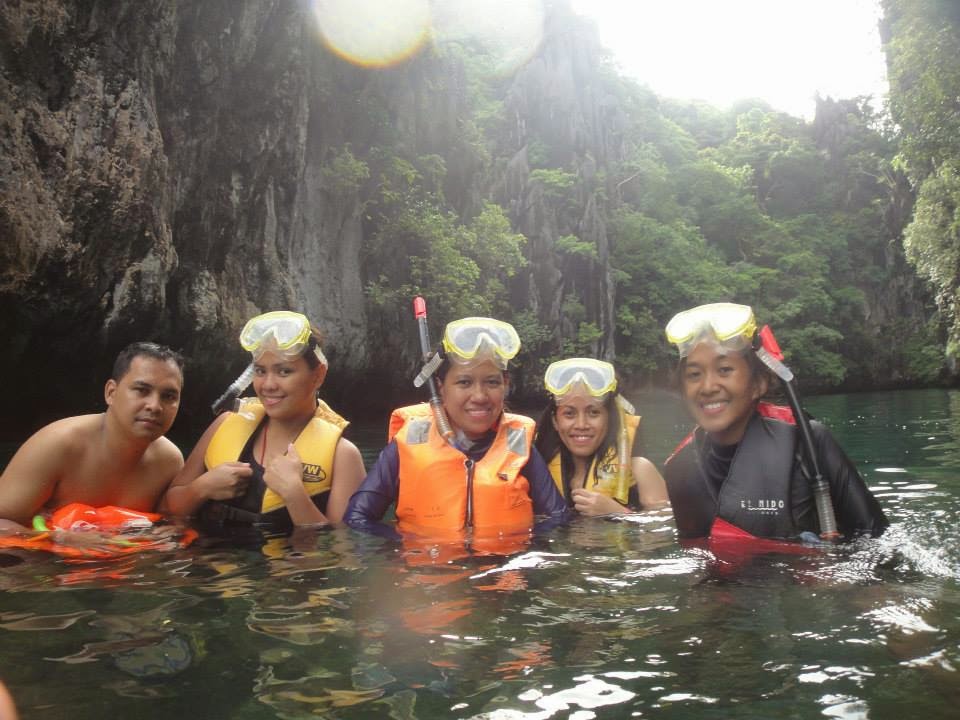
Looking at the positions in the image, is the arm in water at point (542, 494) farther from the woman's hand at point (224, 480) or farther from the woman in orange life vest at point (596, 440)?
the woman's hand at point (224, 480)

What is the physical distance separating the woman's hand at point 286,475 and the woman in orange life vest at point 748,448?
2.00 m

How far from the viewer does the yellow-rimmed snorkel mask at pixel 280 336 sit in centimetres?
439

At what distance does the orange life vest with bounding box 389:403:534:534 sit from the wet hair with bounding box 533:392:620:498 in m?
0.78

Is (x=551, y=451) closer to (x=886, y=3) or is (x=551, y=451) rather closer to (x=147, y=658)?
(x=147, y=658)

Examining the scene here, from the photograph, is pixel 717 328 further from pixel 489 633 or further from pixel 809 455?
pixel 489 633

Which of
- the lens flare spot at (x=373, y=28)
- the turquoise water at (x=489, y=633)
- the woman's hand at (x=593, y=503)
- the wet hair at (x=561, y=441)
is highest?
the lens flare spot at (x=373, y=28)

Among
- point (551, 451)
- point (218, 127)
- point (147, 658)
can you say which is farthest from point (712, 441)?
point (218, 127)

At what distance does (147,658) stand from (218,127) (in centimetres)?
1242

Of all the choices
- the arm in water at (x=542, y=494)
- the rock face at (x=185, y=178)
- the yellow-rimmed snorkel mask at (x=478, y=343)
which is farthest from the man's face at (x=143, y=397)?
the rock face at (x=185, y=178)

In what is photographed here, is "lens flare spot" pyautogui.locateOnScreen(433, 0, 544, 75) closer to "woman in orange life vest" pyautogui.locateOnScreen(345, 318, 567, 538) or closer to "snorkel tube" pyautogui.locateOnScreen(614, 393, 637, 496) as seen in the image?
"snorkel tube" pyautogui.locateOnScreen(614, 393, 637, 496)

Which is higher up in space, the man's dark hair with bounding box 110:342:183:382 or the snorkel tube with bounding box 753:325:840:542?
the man's dark hair with bounding box 110:342:183:382

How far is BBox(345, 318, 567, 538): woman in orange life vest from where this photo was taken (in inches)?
166

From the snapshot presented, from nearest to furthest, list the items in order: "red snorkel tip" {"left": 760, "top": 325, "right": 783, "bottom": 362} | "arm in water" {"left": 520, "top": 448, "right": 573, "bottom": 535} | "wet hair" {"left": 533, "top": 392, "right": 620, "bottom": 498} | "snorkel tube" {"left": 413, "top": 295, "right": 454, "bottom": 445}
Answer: "red snorkel tip" {"left": 760, "top": 325, "right": 783, "bottom": 362}, "snorkel tube" {"left": 413, "top": 295, "right": 454, "bottom": 445}, "arm in water" {"left": 520, "top": 448, "right": 573, "bottom": 535}, "wet hair" {"left": 533, "top": 392, "right": 620, "bottom": 498}

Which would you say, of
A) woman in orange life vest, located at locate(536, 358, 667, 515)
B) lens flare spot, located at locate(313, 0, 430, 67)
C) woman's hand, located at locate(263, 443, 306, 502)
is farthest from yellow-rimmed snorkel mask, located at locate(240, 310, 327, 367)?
lens flare spot, located at locate(313, 0, 430, 67)
